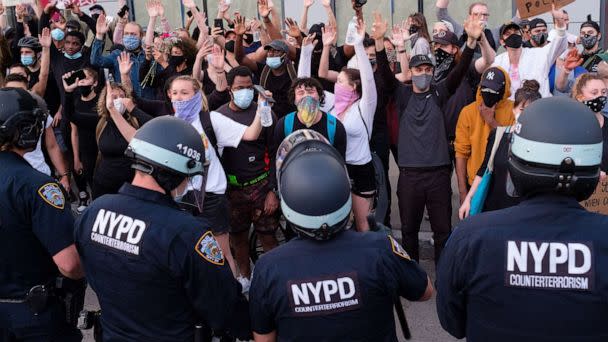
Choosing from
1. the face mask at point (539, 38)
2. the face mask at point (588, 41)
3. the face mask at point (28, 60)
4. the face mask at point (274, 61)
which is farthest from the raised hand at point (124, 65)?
the face mask at point (588, 41)

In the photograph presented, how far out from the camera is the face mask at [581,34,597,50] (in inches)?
338

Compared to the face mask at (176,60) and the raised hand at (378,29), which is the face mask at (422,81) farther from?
the face mask at (176,60)

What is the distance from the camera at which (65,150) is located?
8.68m

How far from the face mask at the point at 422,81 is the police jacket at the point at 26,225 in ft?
11.3

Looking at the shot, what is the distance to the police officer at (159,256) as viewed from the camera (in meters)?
2.87

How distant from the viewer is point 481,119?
18.8 feet

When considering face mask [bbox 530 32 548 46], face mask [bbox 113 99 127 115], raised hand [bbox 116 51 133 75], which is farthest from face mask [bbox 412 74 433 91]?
face mask [bbox 530 32 548 46]

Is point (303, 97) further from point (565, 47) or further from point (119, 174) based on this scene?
point (565, 47)

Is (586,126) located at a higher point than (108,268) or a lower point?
higher

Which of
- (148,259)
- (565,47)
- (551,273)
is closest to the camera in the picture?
(551,273)

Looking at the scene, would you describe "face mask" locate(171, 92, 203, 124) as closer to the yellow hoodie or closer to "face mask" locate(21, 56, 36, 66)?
the yellow hoodie

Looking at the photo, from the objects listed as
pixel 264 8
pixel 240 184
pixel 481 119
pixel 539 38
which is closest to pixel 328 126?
pixel 240 184

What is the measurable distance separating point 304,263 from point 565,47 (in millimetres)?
5011

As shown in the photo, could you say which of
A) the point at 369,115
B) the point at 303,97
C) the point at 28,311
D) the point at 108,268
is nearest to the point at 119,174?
the point at 303,97
